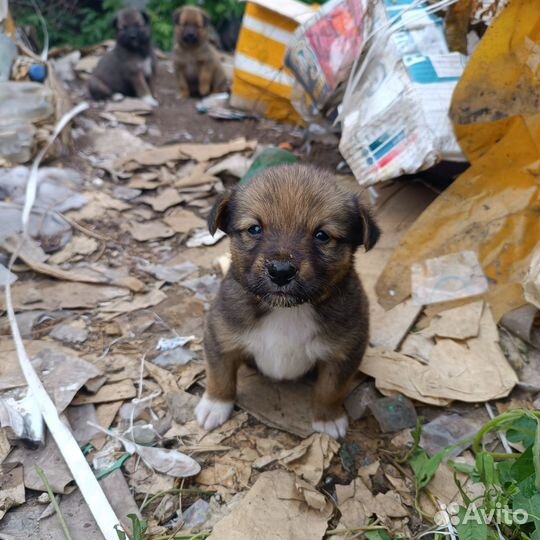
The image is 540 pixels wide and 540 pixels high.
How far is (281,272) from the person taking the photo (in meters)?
2.62

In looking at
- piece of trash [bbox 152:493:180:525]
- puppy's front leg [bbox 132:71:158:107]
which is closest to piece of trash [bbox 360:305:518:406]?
piece of trash [bbox 152:493:180:525]

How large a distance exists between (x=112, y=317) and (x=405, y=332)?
2.18 meters

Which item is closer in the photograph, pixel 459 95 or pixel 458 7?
pixel 459 95

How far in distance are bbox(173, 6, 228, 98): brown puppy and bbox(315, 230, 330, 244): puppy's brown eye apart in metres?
8.36

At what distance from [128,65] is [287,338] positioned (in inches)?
329

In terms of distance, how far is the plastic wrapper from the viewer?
416 centimetres

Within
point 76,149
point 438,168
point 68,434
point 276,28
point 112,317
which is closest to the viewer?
point 68,434

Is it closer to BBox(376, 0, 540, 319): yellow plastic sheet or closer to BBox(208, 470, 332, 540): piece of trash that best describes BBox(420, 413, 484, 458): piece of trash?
BBox(208, 470, 332, 540): piece of trash

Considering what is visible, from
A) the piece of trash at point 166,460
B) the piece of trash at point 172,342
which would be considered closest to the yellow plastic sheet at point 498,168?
the piece of trash at point 172,342

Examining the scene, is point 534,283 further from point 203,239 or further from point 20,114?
point 20,114

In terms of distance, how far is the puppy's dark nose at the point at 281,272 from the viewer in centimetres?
262

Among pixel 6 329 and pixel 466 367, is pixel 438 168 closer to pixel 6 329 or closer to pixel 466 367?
pixel 466 367

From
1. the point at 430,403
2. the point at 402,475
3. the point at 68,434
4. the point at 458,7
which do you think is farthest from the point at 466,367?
the point at 458,7

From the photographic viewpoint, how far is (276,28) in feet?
25.1
